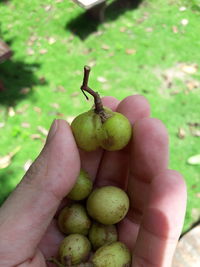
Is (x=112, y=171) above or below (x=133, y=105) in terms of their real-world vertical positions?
below

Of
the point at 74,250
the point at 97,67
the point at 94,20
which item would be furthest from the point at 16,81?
the point at 74,250

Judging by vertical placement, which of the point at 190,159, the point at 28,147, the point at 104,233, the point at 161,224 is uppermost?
the point at 161,224

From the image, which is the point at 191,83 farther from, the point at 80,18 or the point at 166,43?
the point at 80,18

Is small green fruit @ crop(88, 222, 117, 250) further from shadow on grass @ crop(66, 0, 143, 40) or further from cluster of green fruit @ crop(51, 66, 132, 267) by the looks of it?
shadow on grass @ crop(66, 0, 143, 40)

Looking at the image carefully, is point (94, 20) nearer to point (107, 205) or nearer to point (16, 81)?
point (16, 81)

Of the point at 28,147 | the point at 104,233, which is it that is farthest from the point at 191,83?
the point at 104,233

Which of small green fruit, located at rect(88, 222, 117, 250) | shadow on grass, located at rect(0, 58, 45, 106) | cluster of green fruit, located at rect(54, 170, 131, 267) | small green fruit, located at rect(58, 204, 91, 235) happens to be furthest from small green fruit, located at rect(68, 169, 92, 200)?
shadow on grass, located at rect(0, 58, 45, 106)
